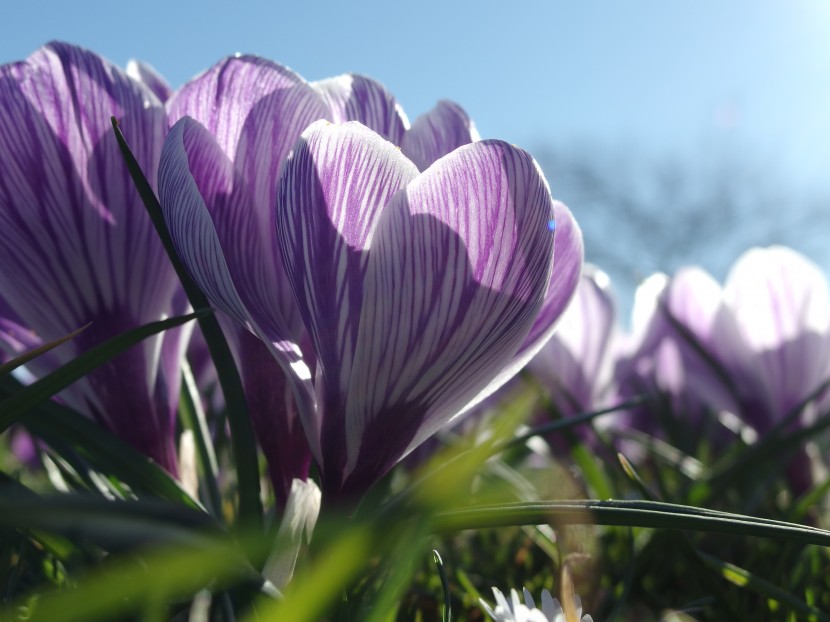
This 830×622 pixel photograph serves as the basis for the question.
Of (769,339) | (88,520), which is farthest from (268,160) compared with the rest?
(769,339)

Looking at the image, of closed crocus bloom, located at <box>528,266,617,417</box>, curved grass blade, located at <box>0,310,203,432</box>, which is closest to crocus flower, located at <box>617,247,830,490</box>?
closed crocus bloom, located at <box>528,266,617,417</box>

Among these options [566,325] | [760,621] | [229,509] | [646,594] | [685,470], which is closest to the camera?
[760,621]

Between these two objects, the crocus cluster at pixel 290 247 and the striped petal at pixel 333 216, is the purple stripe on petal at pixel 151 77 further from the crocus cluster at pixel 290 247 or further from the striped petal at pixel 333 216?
the striped petal at pixel 333 216

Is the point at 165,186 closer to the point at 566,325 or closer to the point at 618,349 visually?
the point at 566,325

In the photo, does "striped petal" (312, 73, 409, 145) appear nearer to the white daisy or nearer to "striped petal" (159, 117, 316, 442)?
"striped petal" (159, 117, 316, 442)

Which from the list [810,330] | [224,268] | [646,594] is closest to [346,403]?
[224,268]

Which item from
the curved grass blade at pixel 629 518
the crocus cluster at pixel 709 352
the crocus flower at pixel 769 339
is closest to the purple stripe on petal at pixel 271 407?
the curved grass blade at pixel 629 518

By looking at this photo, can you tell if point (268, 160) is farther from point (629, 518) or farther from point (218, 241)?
point (629, 518)
